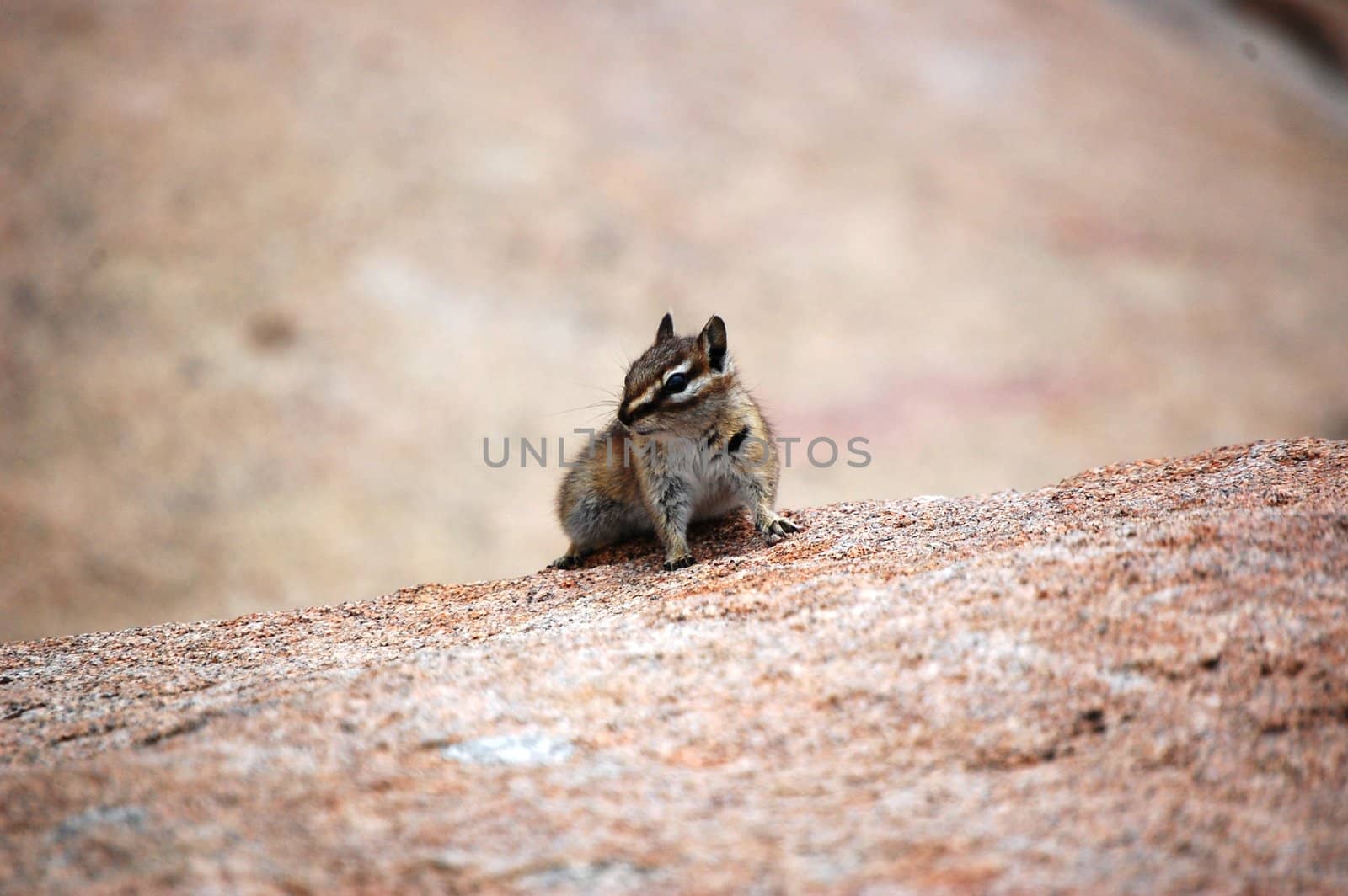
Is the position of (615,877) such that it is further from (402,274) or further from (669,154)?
(669,154)

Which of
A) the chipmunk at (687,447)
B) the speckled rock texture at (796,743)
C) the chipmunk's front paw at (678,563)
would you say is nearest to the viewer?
the speckled rock texture at (796,743)

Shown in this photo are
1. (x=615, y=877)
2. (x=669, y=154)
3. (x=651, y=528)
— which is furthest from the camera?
(x=669, y=154)

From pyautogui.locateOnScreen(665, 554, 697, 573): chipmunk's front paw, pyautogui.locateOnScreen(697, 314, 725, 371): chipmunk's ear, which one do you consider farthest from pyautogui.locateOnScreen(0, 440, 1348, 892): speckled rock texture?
pyautogui.locateOnScreen(697, 314, 725, 371): chipmunk's ear

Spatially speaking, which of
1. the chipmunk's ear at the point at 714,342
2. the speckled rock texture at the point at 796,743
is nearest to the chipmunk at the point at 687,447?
the chipmunk's ear at the point at 714,342

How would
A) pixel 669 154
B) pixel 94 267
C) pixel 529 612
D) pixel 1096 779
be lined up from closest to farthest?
pixel 1096 779
pixel 529 612
pixel 94 267
pixel 669 154

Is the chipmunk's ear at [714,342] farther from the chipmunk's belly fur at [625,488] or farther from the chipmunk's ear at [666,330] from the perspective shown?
the chipmunk's belly fur at [625,488]

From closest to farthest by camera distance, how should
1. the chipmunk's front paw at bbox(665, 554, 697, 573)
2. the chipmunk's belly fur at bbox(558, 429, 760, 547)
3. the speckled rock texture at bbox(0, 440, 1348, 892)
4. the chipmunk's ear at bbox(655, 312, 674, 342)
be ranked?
the speckled rock texture at bbox(0, 440, 1348, 892) → the chipmunk's front paw at bbox(665, 554, 697, 573) → the chipmunk's belly fur at bbox(558, 429, 760, 547) → the chipmunk's ear at bbox(655, 312, 674, 342)

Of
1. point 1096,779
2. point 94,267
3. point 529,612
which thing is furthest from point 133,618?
point 1096,779

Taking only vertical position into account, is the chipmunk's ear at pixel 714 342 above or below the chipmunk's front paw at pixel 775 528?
above

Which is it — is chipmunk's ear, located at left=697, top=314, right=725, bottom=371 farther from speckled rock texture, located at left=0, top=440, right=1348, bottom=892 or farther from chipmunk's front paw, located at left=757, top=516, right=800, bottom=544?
speckled rock texture, located at left=0, top=440, right=1348, bottom=892
